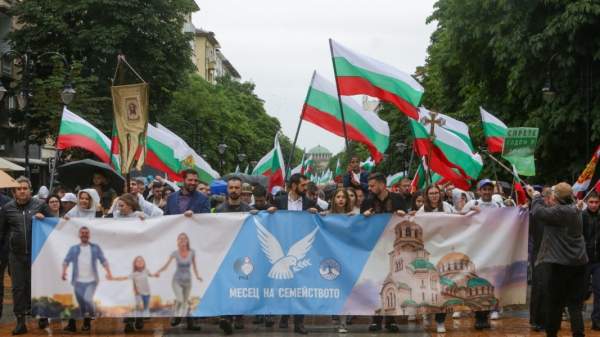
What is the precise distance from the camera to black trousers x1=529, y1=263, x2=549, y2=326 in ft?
34.9

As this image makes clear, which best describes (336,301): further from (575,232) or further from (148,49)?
(148,49)

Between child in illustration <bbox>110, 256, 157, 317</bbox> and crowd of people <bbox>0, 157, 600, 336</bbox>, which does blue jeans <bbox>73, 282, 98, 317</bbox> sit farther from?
child in illustration <bbox>110, 256, 157, 317</bbox>

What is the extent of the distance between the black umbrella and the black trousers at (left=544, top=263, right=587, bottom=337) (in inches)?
272

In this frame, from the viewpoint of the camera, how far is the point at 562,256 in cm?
1024

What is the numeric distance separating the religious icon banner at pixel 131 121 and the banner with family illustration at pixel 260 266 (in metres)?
2.22

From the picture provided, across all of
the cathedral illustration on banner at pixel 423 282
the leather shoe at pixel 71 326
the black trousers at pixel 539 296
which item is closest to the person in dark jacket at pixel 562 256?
the black trousers at pixel 539 296

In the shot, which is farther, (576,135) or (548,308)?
(576,135)

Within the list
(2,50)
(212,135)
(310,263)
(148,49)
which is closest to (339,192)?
(310,263)

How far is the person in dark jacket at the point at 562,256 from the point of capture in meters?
10.2

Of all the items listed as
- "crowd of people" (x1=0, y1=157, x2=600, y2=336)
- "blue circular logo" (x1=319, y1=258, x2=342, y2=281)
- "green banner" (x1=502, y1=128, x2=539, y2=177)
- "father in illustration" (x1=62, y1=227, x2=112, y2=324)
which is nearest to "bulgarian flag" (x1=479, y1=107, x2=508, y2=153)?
"green banner" (x1=502, y1=128, x2=539, y2=177)

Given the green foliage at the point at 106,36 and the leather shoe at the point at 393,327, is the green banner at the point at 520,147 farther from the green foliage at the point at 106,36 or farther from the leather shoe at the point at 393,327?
the green foliage at the point at 106,36

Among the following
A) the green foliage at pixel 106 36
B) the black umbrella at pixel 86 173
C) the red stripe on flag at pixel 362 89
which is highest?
the green foliage at pixel 106 36

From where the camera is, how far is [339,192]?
11969 mm

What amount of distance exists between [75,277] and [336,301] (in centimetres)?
306
